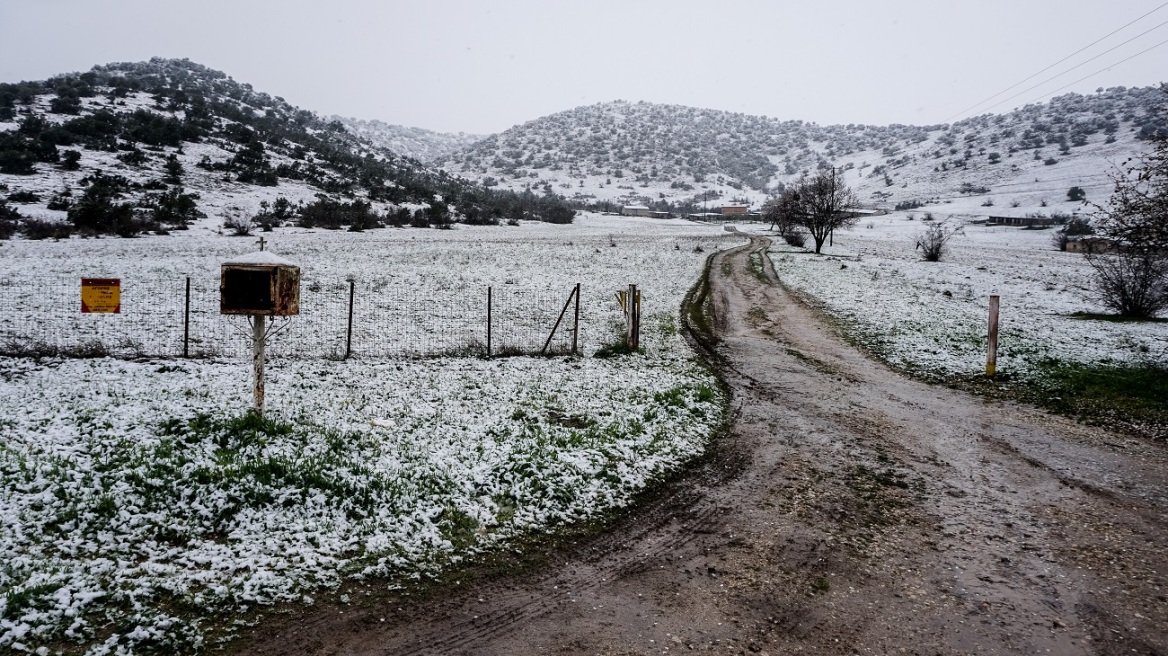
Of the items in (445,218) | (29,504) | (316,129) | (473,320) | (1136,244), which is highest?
(316,129)

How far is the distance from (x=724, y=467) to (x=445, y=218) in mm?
54422

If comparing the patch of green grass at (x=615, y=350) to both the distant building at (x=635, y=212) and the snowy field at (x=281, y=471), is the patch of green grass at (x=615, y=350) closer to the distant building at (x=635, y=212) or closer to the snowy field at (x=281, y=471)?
the snowy field at (x=281, y=471)

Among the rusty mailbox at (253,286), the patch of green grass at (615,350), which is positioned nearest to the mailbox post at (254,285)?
the rusty mailbox at (253,286)

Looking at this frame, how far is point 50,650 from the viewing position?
4.20 metres

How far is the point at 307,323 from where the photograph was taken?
626 inches

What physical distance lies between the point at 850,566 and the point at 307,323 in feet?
48.0

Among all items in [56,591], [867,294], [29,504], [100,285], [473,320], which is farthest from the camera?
[867,294]

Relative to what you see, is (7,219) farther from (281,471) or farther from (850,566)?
(850,566)

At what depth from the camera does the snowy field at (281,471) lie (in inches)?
194

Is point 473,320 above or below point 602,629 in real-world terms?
above

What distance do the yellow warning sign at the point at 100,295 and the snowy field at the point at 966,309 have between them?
53.8 feet

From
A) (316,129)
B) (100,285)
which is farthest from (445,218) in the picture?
(316,129)

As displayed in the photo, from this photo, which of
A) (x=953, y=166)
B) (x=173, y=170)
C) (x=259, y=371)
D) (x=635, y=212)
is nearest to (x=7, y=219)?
(x=173, y=170)

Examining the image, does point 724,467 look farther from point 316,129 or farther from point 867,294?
point 316,129
